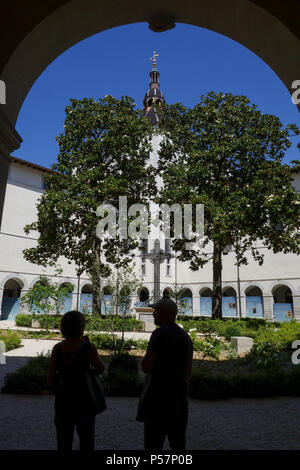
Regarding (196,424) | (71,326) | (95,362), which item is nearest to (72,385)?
(95,362)

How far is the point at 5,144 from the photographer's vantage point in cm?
379

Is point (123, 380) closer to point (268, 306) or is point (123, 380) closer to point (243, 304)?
point (268, 306)

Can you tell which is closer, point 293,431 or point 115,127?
point 293,431

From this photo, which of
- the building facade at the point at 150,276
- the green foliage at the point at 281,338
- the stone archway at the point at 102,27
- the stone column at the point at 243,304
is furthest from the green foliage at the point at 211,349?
the stone column at the point at 243,304

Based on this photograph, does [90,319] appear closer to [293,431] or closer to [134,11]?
[293,431]

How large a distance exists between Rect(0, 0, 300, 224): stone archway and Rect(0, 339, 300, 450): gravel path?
2.99m

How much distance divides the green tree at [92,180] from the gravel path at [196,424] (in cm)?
1131

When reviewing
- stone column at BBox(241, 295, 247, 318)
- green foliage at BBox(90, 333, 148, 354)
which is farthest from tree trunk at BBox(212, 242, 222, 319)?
stone column at BBox(241, 295, 247, 318)

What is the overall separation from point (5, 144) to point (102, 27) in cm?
212

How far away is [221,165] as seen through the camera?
17.4 meters
